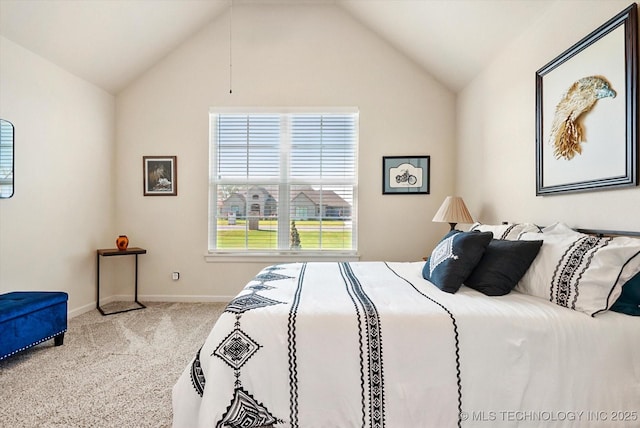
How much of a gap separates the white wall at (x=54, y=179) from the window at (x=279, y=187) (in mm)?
1212

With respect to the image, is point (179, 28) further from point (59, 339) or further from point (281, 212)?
point (59, 339)

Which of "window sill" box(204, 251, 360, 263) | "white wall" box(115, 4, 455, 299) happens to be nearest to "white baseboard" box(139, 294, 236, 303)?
"white wall" box(115, 4, 455, 299)

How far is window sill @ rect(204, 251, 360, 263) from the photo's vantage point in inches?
157

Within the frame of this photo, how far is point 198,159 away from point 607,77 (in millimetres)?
3709

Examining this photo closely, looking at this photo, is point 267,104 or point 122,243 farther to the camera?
point 267,104

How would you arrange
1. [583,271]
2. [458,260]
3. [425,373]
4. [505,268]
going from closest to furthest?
[425,373] → [583,271] → [505,268] → [458,260]

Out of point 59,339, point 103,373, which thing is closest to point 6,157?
point 59,339

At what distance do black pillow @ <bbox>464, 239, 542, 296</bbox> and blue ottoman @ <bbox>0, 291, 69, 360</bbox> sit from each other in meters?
3.02

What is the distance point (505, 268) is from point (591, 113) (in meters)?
1.04

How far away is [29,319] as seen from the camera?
242 centimetres

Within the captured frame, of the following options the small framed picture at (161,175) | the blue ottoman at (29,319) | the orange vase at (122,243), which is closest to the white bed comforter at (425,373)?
the blue ottoman at (29,319)

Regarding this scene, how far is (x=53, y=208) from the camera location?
10.5 feet

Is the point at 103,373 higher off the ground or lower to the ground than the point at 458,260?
lower

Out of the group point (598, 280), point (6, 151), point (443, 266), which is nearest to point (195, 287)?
point (6, 151)
